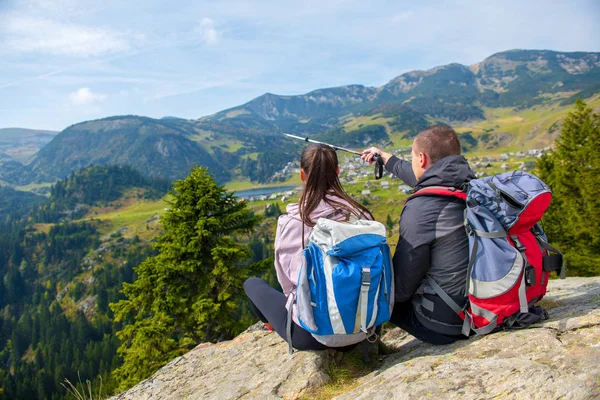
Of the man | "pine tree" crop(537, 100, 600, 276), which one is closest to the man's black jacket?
the man

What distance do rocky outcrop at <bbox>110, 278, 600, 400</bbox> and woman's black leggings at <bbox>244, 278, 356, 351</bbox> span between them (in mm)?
497

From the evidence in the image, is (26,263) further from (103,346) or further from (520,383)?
(520,383)

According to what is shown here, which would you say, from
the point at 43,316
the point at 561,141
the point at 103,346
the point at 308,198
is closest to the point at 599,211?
→ the point at 561,141

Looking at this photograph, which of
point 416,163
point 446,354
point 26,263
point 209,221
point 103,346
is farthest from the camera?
point 26,263

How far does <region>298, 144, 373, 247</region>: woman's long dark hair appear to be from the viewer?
4.55 meters

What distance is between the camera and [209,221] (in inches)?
595

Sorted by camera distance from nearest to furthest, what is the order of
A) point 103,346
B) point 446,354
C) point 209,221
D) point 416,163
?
point 446,354
point 416,163
point 209,221
point 103,346

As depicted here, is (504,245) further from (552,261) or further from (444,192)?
(444,192)

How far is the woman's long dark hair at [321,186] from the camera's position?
4.55 metres

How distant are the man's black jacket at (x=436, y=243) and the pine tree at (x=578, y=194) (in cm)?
2182

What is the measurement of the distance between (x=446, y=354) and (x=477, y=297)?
85 centimetres

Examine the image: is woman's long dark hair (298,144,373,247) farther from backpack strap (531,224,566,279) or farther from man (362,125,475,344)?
backpack strap (531,224,566,279)

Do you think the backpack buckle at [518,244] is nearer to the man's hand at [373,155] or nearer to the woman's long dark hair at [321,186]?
the woman's long dark hair at [321,186]

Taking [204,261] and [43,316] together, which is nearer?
[204,261]
